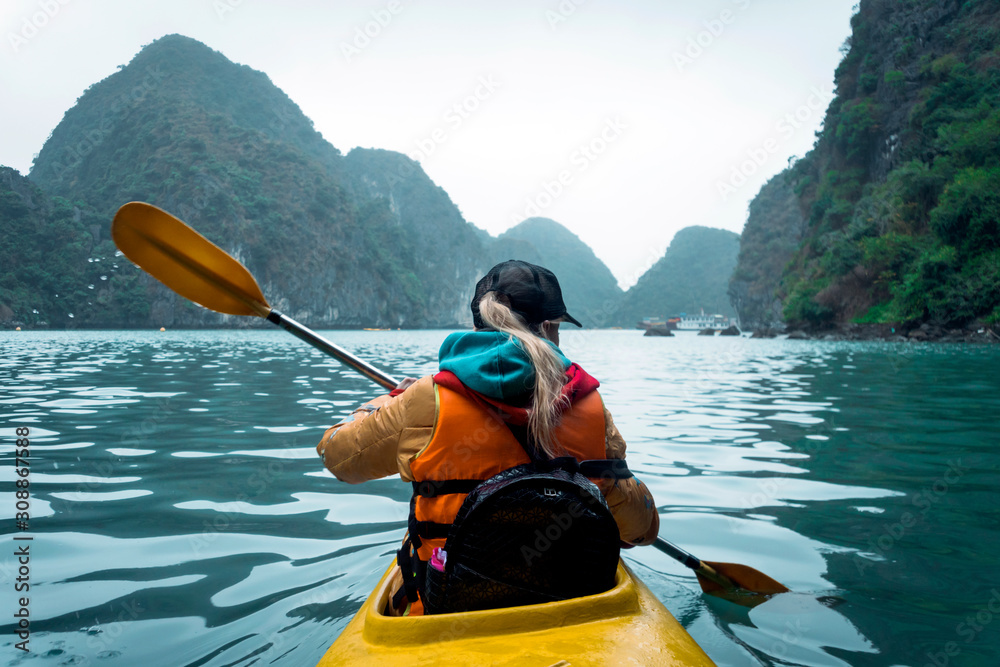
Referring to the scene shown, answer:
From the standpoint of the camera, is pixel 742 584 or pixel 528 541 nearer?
pixel 528 541

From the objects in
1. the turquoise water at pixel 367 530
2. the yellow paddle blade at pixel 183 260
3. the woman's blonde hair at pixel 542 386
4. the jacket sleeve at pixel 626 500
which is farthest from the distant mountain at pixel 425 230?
the woman's blonde hair at pixel 542 386

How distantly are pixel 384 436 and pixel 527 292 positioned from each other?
599mm

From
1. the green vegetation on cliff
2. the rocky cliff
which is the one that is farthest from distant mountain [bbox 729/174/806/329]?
the green vegetation on cliff

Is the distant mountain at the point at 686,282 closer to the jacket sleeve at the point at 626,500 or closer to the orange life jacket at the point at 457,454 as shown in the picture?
the jacket sleeve at the point at 626,500

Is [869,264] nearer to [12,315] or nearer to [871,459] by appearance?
[871,459]

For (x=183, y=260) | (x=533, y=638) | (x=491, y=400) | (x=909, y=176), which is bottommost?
(x=533, y=638)

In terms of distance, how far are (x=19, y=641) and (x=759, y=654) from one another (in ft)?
9.37

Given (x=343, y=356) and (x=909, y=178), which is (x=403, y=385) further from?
(x=909, y=178)

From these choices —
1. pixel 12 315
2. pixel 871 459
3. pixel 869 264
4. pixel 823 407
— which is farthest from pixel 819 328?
pixel 12 315

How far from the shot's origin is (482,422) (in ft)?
5.09

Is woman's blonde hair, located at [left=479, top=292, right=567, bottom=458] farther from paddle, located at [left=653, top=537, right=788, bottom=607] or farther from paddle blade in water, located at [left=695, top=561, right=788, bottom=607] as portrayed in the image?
paddle blade in water, located at [left=695, top=561, right=788, bottom=607]

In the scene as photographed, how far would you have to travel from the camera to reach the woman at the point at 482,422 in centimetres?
154

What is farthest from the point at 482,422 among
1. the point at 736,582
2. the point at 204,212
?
the point at 204,212

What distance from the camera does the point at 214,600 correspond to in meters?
2.70
